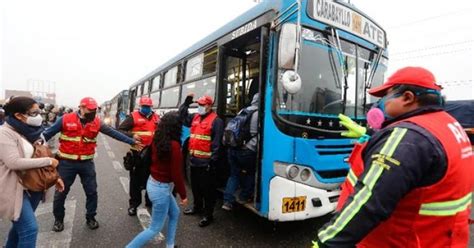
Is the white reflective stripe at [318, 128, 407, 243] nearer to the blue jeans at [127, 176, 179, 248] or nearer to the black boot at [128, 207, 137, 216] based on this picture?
the blue jeans at [127, 176, 179, 248]

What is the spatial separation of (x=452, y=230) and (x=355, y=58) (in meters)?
3.26

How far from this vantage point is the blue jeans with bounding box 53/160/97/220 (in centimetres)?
418

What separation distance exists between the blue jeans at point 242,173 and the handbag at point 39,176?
2182 mm

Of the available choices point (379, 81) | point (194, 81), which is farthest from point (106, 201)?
point (379, 81)

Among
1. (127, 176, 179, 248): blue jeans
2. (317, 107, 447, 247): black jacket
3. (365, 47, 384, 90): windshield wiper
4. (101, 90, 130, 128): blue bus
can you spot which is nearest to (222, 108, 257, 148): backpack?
(127, 176, 179, 248): blue jeans

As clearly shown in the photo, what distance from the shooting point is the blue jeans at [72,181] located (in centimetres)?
418

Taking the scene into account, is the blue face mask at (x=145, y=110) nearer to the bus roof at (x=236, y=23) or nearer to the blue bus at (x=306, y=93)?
the bus roof at (x=236, y=23)

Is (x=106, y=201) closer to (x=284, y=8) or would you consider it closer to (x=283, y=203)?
(x=283, y=203)

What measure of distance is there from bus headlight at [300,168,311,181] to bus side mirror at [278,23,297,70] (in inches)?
49.0

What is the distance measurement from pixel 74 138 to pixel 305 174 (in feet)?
10.1

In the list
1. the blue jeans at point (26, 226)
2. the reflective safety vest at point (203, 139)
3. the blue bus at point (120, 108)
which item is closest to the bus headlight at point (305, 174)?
the reflective safety vest at point (203, 139)

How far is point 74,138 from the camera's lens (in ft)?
13.7

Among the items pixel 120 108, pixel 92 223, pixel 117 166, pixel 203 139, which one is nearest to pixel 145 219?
pixel 92 223

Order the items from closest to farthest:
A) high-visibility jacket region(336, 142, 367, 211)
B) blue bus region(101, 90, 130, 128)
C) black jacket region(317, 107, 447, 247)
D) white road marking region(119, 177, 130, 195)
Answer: black jacket region(317, 107, 447, 247)
high-visibility jacket region(336, 142, 367, 211)
white road marking region(119, 177, 130, 195)
blue bus region(101, 90, 130, 128)
